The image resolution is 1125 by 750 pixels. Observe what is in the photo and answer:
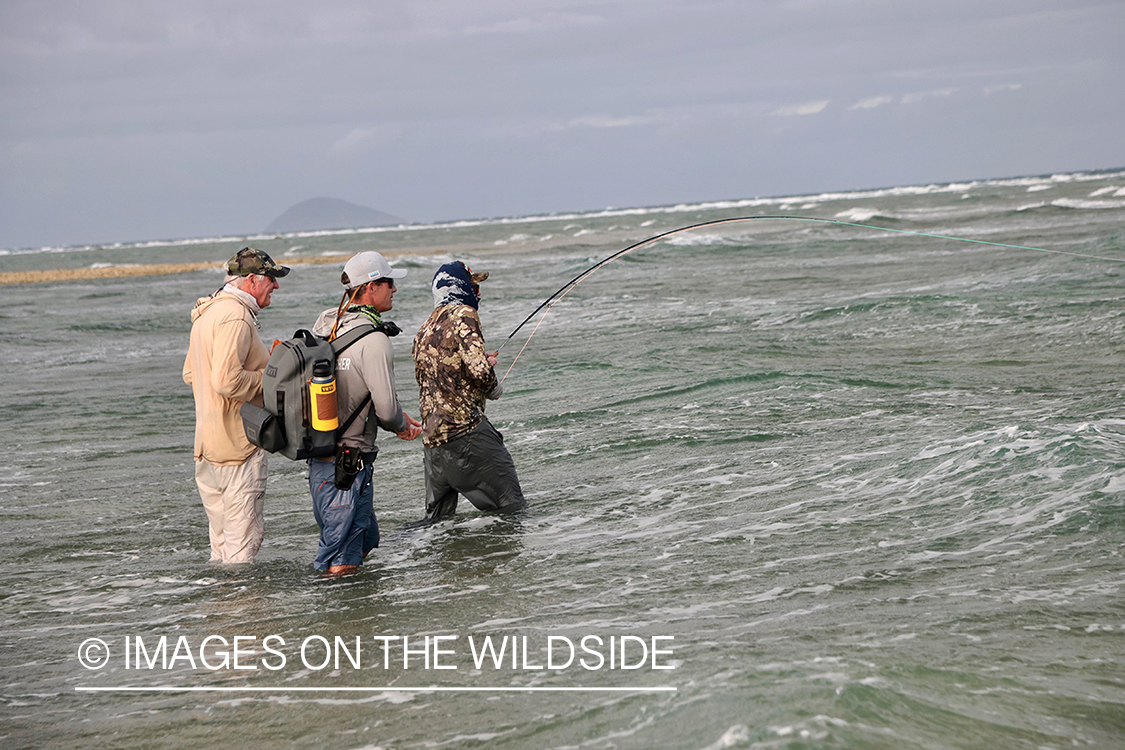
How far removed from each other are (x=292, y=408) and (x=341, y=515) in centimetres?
65

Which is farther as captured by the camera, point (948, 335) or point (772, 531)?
point (948, 335)

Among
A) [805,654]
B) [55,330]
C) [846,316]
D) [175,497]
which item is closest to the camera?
[805,654]

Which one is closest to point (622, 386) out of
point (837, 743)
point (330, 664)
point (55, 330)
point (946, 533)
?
point (946, 533)

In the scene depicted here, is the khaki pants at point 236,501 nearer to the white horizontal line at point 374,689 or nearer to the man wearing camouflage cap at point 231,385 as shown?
the man wearing camouflage cap at point 231,385

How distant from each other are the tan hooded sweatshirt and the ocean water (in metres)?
0.80

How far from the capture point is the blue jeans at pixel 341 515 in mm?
5125

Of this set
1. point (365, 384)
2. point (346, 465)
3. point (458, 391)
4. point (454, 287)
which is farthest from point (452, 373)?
point (346, 465)

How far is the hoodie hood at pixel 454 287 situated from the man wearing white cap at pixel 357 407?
566 millimetres

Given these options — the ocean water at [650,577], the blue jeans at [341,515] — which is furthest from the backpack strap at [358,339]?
the ocean water at [650,577]

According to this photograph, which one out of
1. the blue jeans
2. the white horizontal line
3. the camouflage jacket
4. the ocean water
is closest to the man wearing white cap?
the blue jeans

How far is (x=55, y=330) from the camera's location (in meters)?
22.3

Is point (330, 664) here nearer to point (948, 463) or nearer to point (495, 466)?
point (495, 466)

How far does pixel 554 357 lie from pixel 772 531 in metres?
8.41

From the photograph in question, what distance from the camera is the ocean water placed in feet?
12.0
